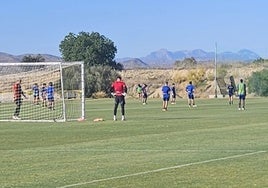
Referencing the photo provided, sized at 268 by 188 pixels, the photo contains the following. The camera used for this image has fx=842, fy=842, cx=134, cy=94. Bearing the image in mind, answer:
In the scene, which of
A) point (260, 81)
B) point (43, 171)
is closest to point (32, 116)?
point (43, 171)

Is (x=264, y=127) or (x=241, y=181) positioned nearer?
(x=241, y=181)

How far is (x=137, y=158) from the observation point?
18688mm

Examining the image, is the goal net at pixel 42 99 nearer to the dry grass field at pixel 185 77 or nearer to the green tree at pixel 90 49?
the dry grass field at pixel 185 77

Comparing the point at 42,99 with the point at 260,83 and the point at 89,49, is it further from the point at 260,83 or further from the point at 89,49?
the point at 89,49

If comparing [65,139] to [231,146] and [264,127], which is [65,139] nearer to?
[231,146]

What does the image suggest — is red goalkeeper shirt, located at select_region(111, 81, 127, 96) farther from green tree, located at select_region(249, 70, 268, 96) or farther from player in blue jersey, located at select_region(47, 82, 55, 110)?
green tree, located at select_region(249, 70, 268, 96)

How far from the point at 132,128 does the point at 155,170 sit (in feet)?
48.2

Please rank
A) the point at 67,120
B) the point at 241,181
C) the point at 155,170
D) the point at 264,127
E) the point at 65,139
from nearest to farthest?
1. the point at 241,181
2. the point at 155,170
3. the point at 65,139
4. the point at 264,127
5. the point at 67,120

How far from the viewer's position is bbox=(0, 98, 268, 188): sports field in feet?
48.4

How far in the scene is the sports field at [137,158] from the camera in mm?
14758

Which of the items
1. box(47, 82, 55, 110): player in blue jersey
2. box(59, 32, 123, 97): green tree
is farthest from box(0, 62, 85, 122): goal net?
box(59, 32, 123, 97): green tree

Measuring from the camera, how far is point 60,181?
1474 centimetres

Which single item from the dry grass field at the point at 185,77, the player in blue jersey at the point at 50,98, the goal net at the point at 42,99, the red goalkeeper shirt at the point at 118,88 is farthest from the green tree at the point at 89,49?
the red goalkeeper shirt at the point at 118,88

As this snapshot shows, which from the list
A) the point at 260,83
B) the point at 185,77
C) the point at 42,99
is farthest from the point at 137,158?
the point at 185,77
